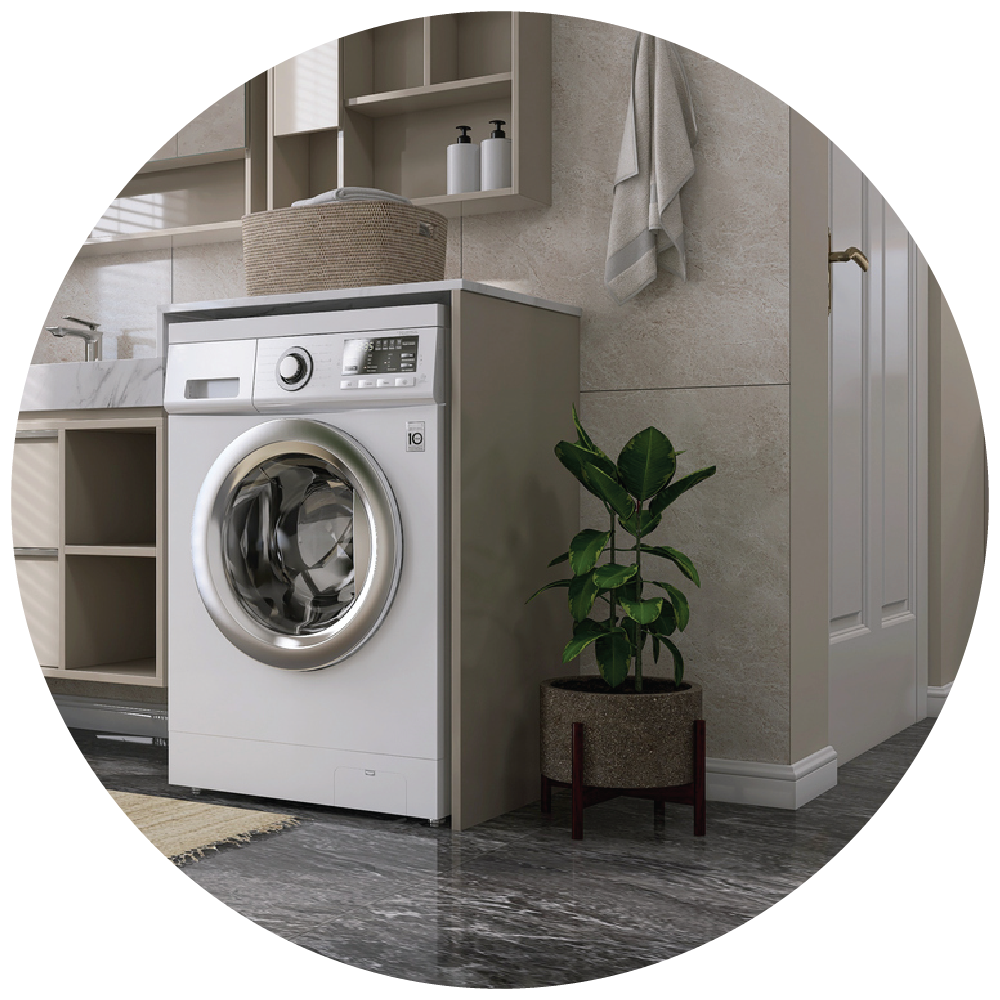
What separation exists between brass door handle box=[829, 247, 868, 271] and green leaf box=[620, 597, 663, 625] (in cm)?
103

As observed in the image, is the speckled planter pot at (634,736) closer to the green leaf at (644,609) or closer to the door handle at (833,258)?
the green leaf at (644,609)

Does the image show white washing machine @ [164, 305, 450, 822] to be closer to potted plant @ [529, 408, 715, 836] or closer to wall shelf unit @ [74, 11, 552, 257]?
potted plant @ [529, 408, 715, 836]

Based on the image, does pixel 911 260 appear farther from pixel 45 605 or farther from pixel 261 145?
pixel 45 605

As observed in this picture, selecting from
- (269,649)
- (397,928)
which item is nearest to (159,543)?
(269,649)

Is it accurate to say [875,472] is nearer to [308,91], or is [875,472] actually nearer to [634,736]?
[634,736]

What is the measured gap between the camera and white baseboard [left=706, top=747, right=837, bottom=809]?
244 cm

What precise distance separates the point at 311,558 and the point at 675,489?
30.5 inches

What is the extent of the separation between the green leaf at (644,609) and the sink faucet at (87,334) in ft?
6.37

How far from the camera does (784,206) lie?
248 centimetres

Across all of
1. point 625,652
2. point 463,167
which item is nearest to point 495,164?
point 463,167

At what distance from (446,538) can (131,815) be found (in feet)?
2.76

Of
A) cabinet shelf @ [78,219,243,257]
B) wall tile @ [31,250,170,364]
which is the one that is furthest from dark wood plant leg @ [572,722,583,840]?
wall tile @ [31,250,170,364]

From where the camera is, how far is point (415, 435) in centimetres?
229

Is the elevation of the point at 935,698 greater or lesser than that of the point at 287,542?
lesser
